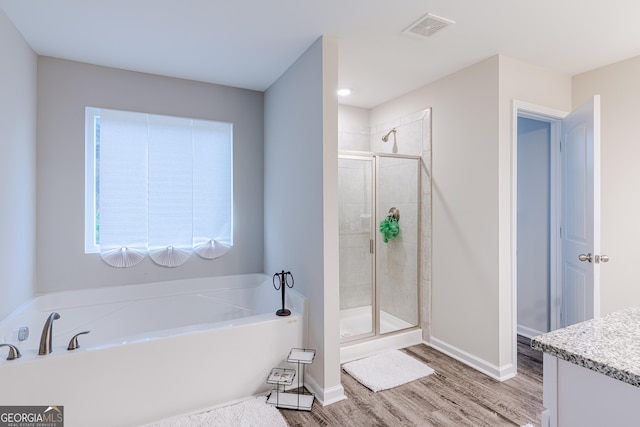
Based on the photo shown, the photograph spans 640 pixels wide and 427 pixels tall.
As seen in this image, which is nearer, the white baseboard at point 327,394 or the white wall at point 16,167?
the white wall at point 16,167

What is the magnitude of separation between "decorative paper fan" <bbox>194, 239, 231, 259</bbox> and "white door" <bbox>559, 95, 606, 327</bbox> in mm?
2995

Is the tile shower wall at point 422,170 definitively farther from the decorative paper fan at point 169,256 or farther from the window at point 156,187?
the decorative paper fan at point 169,256

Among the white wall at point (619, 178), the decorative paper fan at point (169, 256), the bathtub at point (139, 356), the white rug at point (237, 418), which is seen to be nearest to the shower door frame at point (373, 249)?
the bathtub at point (139, 356)

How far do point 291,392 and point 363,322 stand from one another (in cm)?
104

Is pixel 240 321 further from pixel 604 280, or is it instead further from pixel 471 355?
pixel 604 280

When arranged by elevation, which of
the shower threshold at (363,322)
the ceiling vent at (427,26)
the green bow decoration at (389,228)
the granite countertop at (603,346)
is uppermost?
the ceiling vent at (427,26)

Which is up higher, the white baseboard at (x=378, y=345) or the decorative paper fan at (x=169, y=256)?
the decorative paper fan at (x=169, y=256)

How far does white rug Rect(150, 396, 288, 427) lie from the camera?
2.02 m

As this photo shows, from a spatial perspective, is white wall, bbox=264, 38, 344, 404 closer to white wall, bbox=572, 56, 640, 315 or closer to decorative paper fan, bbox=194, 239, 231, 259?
decorative paper fan, bbox=194, 239, 231, 259

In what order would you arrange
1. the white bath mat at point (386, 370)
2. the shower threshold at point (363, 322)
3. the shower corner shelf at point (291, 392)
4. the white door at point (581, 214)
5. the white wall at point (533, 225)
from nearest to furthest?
the shower corner shelf at point (291, 392)
the white door at point (581, 214)
the white bath mat at point (386, 370)
the shower threshold at point (363, 322)
the white wall at point (533, 225)

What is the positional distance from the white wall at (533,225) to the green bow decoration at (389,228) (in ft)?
4.32

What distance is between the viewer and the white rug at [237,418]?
2018 millimetres

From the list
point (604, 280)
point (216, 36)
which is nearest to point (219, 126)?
point (216, 36)

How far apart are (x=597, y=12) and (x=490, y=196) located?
50.6 inches
